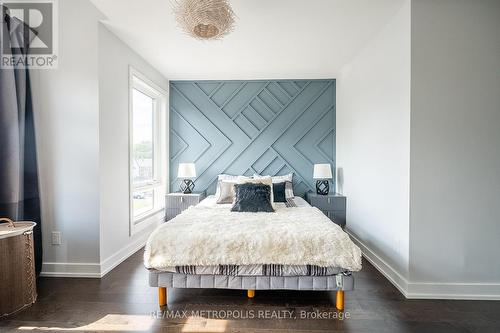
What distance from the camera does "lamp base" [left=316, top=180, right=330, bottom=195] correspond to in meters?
3.94

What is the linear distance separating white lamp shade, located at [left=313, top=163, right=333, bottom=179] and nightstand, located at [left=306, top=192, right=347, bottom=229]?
316 mm

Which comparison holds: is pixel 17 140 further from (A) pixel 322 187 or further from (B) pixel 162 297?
(A) pixel 322 187

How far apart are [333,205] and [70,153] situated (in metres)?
3.46

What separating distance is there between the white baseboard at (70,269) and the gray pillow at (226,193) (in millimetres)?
1547

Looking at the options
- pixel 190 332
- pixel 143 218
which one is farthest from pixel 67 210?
pixel 190 332

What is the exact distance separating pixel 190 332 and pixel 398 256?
77.0 inches

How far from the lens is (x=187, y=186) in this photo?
4.14 meters

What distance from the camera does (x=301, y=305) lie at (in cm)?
200

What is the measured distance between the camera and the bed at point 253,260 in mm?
1890

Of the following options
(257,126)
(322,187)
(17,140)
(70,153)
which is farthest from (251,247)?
(257,126)

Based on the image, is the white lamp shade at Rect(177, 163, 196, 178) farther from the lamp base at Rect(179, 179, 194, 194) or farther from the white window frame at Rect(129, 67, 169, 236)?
the white window frame at Rect(129, 67, 169, 236)

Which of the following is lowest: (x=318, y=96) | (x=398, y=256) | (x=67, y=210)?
(x=398, y=256)

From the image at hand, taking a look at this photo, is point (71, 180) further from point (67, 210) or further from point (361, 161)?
point (361, 161)

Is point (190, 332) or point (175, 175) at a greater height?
point (175, 175)
